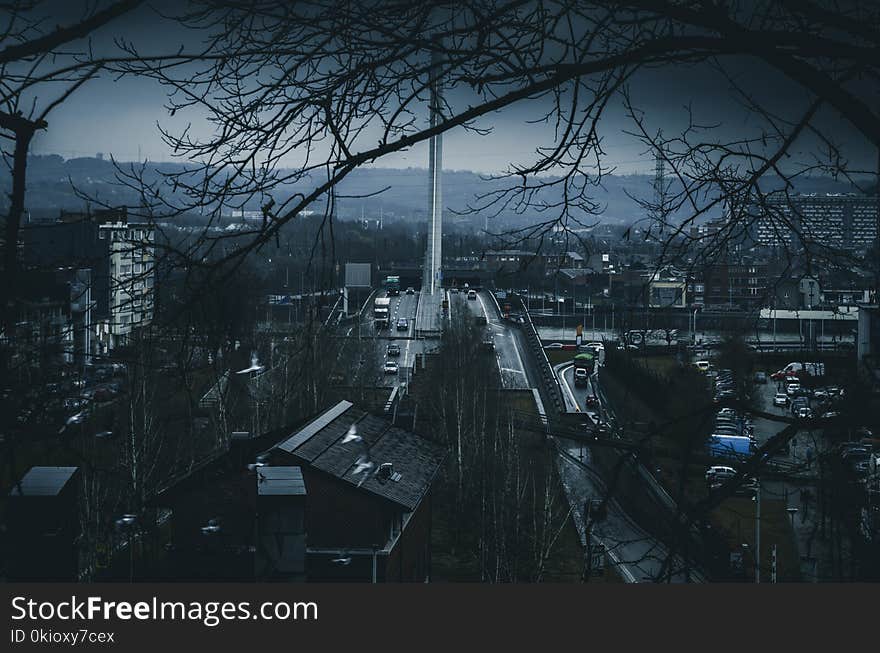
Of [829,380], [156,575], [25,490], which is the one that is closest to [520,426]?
[829,380]

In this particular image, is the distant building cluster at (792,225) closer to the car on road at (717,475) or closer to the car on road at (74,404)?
the car on road at (717,475)

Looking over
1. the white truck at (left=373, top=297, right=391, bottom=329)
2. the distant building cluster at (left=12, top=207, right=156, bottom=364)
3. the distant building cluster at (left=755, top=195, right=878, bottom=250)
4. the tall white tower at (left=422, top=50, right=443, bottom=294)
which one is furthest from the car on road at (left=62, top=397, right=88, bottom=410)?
the tall white tower at (left=422, top=50, right=443, bottom=294)

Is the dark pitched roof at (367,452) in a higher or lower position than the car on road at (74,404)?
lower

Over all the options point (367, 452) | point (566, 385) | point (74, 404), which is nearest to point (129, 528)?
point (367, 452)

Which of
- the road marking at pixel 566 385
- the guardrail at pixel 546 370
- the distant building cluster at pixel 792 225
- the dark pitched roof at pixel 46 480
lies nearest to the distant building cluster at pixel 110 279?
the dark pitched roof at pixel 46 480

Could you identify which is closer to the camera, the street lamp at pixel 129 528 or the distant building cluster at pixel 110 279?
the distant building cluster at pixel 110 279

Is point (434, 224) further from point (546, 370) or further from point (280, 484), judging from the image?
point (280, 484)
